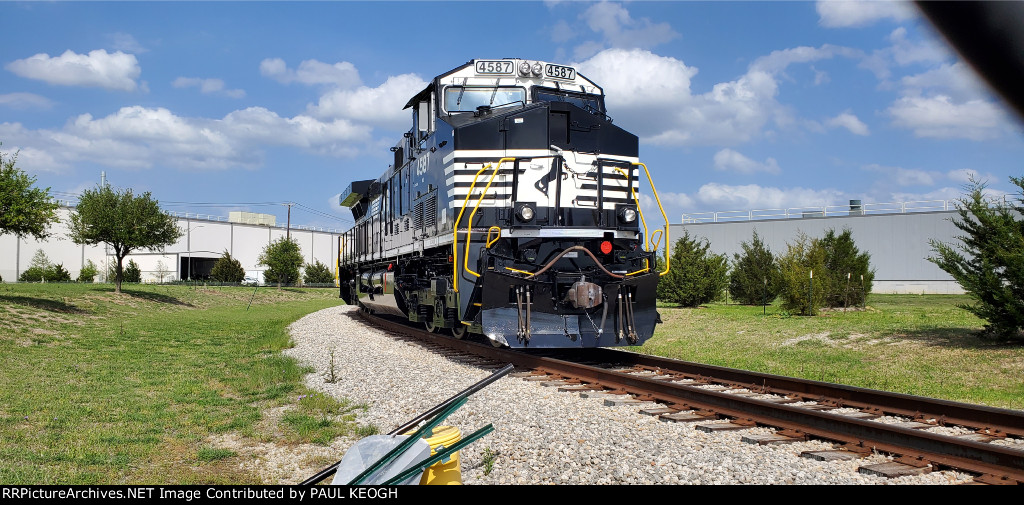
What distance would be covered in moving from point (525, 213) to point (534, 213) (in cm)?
17

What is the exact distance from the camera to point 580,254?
10258mm

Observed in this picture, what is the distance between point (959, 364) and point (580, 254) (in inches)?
230

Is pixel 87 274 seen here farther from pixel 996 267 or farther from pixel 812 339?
pixel 996 267

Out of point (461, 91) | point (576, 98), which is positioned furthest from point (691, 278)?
point (461, 91)

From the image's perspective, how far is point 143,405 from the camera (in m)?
7.98

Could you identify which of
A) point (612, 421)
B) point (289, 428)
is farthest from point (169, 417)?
point (612, 421)

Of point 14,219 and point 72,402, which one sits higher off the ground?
point 14,219

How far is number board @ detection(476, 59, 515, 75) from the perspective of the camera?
36.8ft

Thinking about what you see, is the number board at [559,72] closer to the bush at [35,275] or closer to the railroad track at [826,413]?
the railroad track at [826,413]

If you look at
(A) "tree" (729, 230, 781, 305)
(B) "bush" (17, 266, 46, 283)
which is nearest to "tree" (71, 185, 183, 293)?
(B) "bush" (17, 266, 46, 283)

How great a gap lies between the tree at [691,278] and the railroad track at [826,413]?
52.8 ft

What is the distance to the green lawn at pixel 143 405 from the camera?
5395mm
